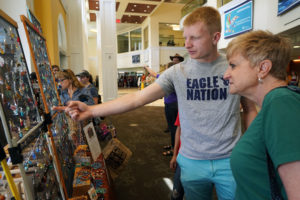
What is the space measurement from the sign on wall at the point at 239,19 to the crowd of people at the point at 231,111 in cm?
808

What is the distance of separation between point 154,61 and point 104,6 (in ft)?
33.3

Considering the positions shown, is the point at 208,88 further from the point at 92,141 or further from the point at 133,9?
the point at 133,9

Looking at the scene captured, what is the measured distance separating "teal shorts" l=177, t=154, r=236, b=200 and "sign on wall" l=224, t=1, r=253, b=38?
27.3ft

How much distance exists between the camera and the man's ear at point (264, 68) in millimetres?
704

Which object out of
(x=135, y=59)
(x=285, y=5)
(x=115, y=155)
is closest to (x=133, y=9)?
(x=135, y=59)

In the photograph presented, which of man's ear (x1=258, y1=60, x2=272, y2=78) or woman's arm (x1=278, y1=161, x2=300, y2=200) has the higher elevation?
man's ear (x1=258, y1=60, x2=272, y2=78)

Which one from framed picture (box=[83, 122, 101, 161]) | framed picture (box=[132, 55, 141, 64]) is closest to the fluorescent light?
framed picture (box=[132, 55, 141, 64])

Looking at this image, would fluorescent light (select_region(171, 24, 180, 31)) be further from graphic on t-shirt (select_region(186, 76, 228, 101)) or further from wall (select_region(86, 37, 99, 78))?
graphic on t-shirt (select_region(186, 76, 228, 101))

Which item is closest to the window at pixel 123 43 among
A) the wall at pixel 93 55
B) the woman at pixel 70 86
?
the wall at pixel 93 55

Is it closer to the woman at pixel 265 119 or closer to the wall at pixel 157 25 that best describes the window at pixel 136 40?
the wall at pixel 157 25

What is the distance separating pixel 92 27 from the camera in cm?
2586

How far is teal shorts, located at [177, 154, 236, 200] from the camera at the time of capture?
1.08 metres

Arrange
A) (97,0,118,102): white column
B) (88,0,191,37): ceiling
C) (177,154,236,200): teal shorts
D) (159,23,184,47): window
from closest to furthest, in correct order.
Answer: (177,154,236,200): teal shorts
(97,0,118,102): white column
(88,0,191,37): ceiling
(159,23,184,47): window

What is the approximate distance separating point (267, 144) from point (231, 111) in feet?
1.71
